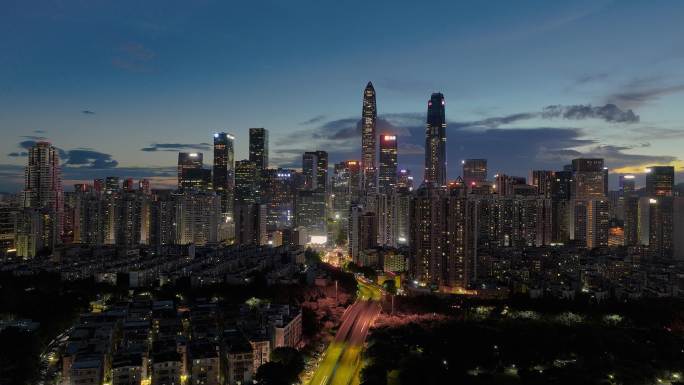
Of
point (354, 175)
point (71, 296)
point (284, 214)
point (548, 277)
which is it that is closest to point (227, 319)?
point (71, 296)

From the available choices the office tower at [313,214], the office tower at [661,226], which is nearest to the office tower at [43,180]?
the office tower at [313,214]

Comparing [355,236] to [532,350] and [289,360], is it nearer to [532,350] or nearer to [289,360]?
[532,350]

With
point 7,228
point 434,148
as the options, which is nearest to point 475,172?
point 434,148

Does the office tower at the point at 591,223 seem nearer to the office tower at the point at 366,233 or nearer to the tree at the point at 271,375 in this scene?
the office tower at the point at 366,233

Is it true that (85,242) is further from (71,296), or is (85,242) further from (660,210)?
(660,210)

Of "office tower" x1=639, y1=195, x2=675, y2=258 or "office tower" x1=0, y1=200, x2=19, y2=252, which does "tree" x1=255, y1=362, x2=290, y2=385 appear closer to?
"office tower" x1=0, y1=200, x2=19, y2=252

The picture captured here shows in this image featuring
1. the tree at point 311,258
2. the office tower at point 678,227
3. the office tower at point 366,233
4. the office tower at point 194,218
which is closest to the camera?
the tree at point 311,258
